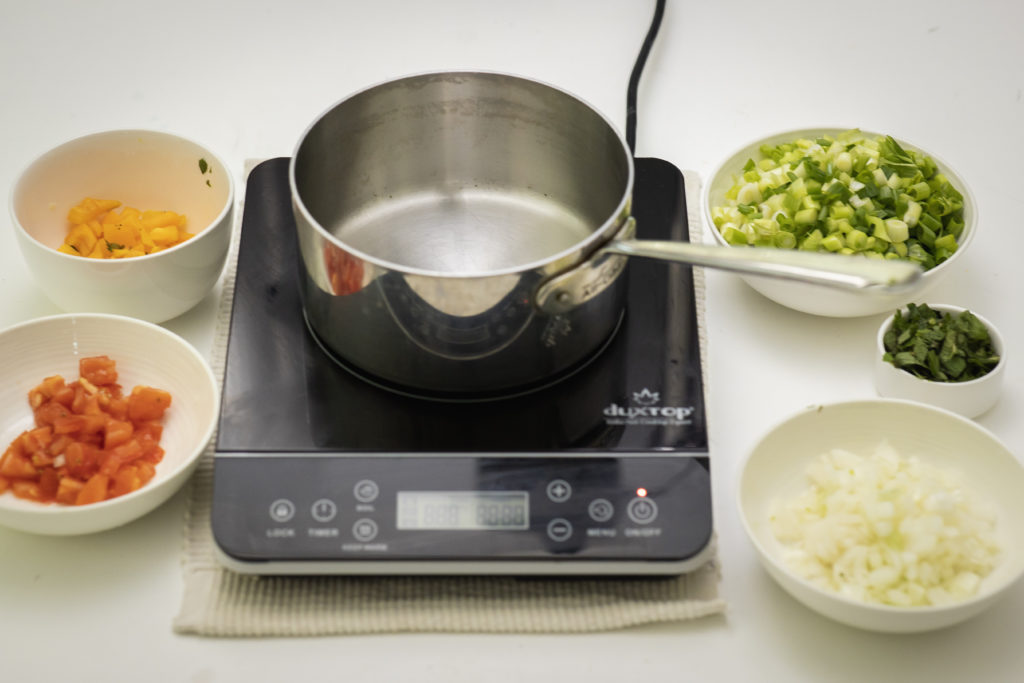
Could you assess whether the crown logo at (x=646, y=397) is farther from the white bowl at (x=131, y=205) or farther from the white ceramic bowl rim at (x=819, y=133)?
the white bowl at (x=131, y=205)

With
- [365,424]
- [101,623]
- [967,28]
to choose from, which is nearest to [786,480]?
[365,424]

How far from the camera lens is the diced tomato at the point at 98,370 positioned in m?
0.99

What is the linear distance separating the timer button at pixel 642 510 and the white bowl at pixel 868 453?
0.22 feet

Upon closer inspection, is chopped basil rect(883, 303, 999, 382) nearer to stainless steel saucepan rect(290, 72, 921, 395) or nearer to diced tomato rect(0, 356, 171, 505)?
stainless steel saucepan rect(290, 72, 921, 395)

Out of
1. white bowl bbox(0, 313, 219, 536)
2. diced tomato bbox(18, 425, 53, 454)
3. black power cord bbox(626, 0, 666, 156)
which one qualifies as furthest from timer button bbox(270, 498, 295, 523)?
black power cord bbox(626, 0, 666, 156)

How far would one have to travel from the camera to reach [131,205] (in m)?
1.19

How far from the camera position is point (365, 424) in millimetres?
929

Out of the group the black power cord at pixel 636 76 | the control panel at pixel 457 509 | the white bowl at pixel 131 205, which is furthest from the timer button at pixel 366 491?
the black power cord at pixel 636 76

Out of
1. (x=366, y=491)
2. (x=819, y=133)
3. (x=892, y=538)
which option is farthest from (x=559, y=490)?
(x=819, y=133)

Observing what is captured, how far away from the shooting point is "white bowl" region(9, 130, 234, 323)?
104 cm

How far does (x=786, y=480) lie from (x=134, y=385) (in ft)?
1.88

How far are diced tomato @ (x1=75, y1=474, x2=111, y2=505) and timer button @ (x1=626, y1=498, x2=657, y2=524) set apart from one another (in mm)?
412

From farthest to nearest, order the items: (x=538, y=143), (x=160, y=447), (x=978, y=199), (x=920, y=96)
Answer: (x=920, y=96), (x=978, y=199), (x=538, y=143), (x=160, y=447)

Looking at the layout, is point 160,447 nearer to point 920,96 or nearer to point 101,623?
point 101,623
